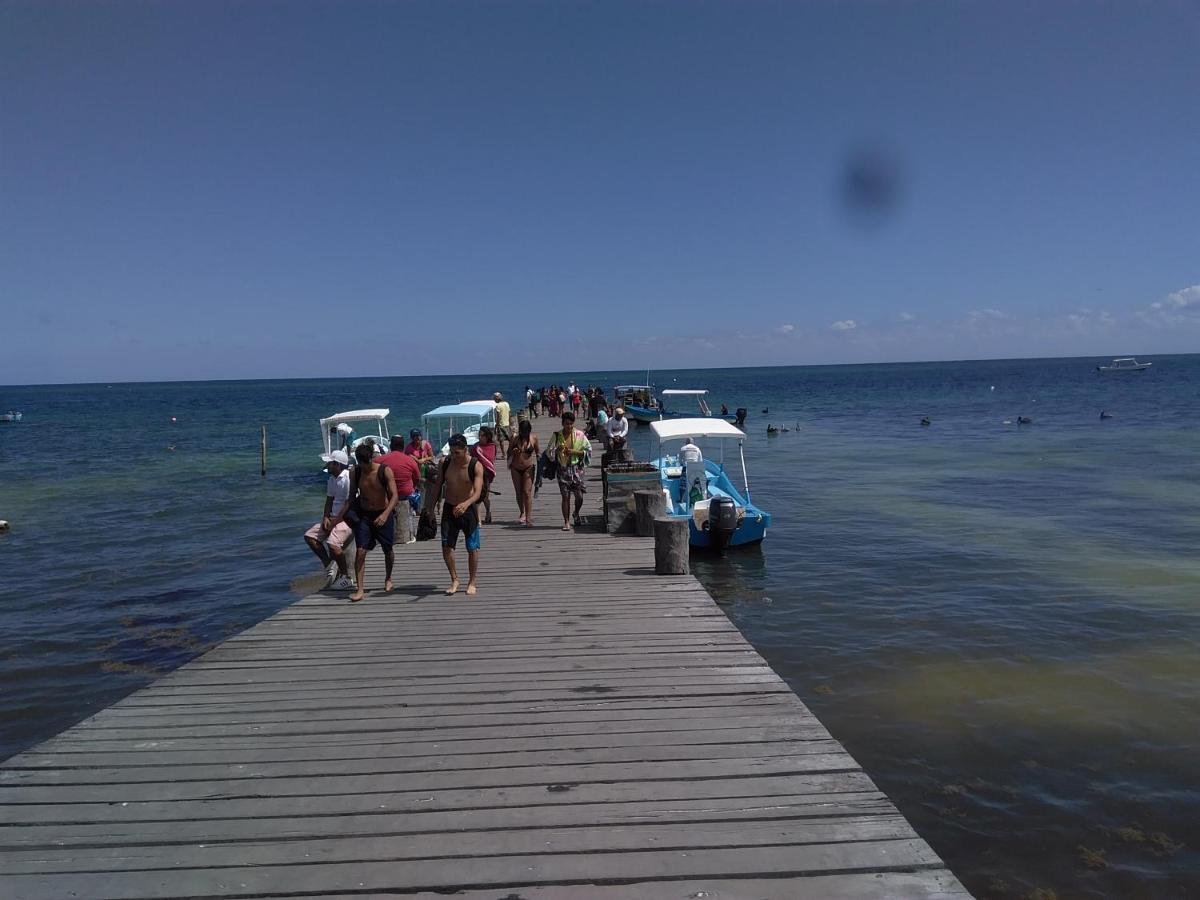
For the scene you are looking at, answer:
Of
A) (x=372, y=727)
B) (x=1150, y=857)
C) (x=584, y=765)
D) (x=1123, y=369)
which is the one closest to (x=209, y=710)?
(x=372, y=727)

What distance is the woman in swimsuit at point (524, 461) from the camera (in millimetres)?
11586

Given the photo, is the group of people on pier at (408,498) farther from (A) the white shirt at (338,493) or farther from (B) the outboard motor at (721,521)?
(B) the outboard motor at (721,521)

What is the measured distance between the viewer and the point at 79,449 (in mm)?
44000

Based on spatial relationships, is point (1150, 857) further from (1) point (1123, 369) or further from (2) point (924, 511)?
(1) point (1123, 369)

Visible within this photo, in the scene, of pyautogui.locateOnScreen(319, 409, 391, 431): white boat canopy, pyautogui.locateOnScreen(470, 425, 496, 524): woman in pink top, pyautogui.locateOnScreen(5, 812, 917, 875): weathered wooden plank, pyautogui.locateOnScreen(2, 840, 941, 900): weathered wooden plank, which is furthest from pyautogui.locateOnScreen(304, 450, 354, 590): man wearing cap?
pyautogui.locateOnScreen(319, 409, 391, 431): white boat canopy

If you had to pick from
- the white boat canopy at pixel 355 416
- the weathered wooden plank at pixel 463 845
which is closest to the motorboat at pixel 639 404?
the white boat canopy at pixel 355 416

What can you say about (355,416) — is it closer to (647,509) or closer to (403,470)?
(403,470)

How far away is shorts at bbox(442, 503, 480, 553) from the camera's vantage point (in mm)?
7859

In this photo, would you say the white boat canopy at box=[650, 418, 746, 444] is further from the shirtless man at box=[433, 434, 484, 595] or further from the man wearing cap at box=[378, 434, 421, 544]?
the shirtless man at box=[433, 434, 484, 595]

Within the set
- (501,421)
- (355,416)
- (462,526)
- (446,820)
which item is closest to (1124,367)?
(501,421)

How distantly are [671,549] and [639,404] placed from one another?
1403 inches

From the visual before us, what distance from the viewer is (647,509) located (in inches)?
439

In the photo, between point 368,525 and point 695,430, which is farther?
point 695,430

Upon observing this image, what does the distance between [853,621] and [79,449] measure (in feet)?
157
